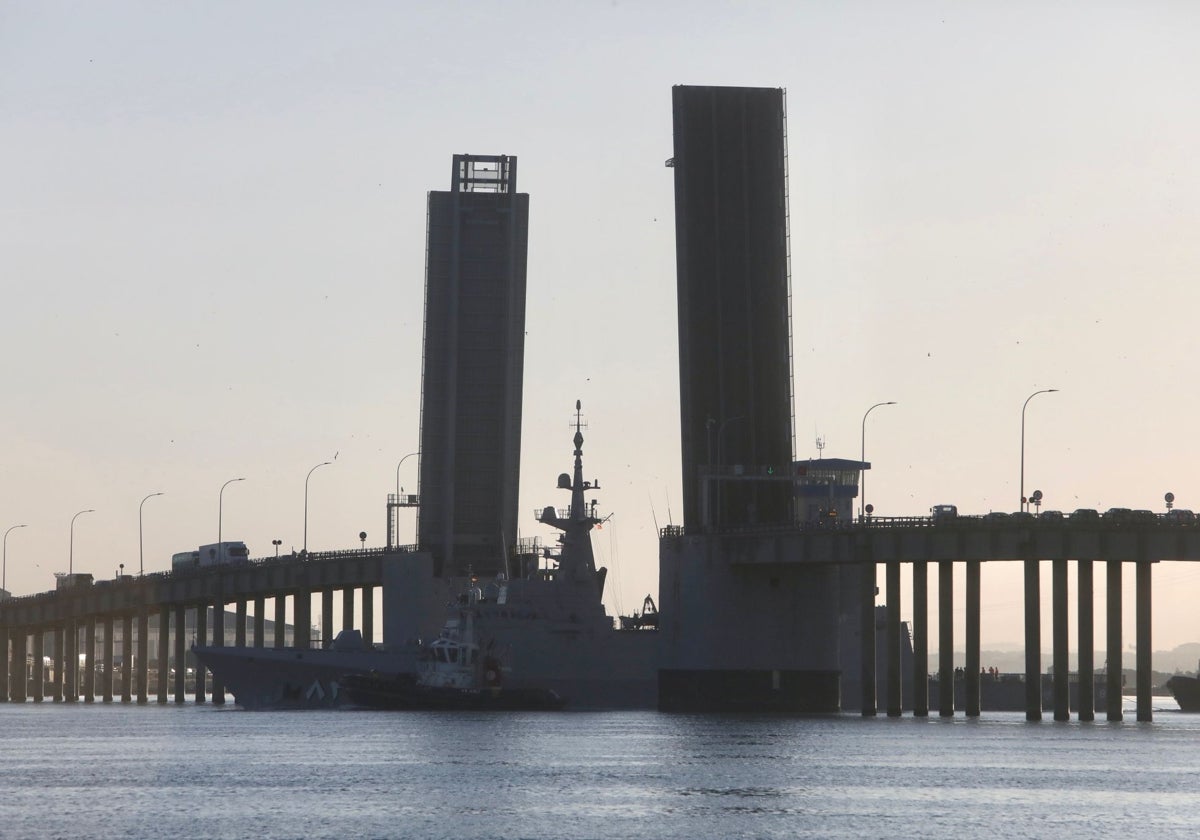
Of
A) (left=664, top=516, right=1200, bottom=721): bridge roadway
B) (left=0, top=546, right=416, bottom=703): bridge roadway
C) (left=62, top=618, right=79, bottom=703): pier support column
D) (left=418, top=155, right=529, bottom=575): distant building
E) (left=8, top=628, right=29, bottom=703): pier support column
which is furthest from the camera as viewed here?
(left=8, top=628, right=29, bottom=703): pier support column

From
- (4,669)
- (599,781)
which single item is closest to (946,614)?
(599,781)

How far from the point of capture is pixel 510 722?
307ft

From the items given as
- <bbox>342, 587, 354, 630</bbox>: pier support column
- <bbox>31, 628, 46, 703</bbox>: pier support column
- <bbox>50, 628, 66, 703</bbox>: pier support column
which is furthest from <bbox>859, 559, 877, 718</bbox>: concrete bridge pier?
<bbox>31, 628, 46, 703</bbox>: pier support column

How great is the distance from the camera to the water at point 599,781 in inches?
2127

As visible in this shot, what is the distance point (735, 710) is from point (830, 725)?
37.0ft

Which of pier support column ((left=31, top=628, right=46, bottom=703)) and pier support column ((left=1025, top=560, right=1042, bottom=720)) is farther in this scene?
pier support column ((left=31, top=628, right=46, bottom=703))

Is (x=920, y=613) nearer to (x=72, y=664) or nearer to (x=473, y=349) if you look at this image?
(x=473, y=349)

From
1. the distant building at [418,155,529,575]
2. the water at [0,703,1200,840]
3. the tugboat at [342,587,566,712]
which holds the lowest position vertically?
the water at [0,703,1200,840]

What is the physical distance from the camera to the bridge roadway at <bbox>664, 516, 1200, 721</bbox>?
9056 cm

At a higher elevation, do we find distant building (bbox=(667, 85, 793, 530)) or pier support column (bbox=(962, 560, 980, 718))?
distant building (bbox=(667, 85, 793, 530))

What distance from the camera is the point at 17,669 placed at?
6934 inches

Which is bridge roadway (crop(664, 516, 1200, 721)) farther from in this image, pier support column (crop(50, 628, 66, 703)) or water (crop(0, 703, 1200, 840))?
pier support column (crop(50, 628, 66, 703))

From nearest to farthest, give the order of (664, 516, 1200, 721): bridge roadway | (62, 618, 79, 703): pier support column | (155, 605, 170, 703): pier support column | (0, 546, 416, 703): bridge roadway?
(664, 516, 1200, 721): bridge roadway < (0, 546, 416, 703): bridge roadway < (155, 605, 170, 703): pier support column < (62, 618, 79, 703): pier support column

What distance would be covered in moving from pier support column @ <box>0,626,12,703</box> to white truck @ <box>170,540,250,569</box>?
37224mm
